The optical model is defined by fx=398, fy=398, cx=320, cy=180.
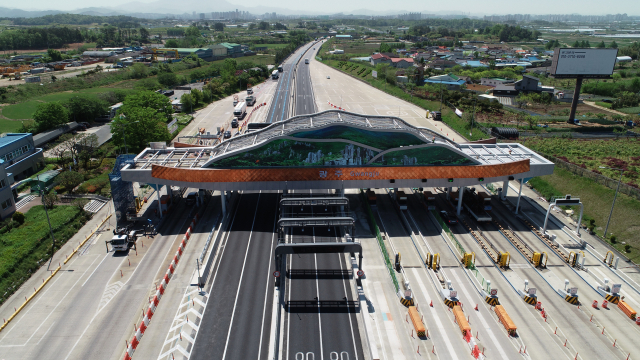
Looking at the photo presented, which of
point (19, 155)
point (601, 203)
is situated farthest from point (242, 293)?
point (19, 155)

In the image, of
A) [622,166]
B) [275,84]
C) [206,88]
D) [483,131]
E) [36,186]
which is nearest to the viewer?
[36,186]

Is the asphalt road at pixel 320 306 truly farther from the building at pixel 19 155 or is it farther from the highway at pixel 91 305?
the building at pixel 19 155

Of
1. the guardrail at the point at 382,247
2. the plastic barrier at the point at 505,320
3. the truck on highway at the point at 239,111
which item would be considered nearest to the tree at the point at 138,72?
the truck on highway at the point at 239,111

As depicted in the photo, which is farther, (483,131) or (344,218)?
(483,131)

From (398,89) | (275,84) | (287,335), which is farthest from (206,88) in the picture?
(287,335)

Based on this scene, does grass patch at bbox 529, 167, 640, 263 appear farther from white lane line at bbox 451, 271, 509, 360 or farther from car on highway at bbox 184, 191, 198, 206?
car on highway at bbox 184, 191, 198, 206

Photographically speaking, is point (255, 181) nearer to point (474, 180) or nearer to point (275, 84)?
point (474, 180)

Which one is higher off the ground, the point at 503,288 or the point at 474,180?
the point at 474,180

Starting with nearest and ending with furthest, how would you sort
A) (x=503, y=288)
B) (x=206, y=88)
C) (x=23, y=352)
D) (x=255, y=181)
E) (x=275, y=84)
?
1. (x=23, y=352)
2. (x=503, y=288)
3. (x=255, y=181)
4. (x=206, y=88)
5. (x=275, y=84)
